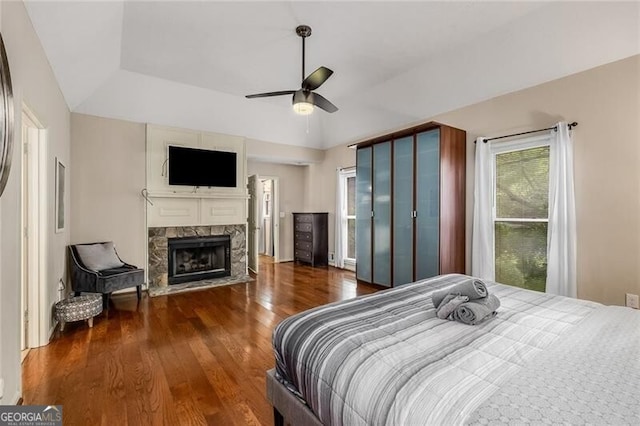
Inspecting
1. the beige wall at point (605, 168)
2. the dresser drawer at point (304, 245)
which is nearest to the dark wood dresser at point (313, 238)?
the dresser drawer at point (304, 245)

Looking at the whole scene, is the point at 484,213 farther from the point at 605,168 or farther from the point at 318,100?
the point at 318,100

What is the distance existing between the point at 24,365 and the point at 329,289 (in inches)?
138

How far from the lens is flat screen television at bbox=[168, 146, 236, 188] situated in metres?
4.72

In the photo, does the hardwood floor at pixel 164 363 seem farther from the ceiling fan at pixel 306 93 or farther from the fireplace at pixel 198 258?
the ceiling fan at pixel 306 93

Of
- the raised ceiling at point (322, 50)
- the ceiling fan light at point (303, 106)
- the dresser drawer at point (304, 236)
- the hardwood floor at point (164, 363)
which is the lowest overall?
the hardwood floor at point (164, 363)

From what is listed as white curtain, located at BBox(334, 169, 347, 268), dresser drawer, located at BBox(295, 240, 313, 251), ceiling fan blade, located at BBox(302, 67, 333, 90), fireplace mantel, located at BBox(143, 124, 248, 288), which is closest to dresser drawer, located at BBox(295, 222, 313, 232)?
dresser drawer, located at BBox(295, 240, 313, 251)

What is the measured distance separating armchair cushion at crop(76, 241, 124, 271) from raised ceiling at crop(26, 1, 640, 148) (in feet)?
6.34

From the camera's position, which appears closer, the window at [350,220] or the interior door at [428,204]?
the interior door at [428,204]

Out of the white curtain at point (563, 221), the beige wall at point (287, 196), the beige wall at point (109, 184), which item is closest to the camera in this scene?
the white curtain at point (563, 221)

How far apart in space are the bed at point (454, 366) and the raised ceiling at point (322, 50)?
261cm

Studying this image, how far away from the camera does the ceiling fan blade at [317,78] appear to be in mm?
2669

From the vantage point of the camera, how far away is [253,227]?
586cm

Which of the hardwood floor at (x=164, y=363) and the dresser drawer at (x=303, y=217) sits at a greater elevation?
the dresser drawer at (x=303, y=217)

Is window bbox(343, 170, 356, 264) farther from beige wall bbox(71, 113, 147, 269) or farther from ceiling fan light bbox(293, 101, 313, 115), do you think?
beige wall bbox(71, 113, 147, 269)
